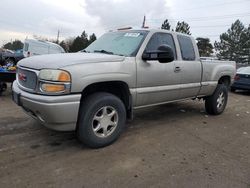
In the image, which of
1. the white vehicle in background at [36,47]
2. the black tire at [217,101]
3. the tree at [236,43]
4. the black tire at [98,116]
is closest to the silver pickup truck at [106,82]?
the black tire at [98,116]

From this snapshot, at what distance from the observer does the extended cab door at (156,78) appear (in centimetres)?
481

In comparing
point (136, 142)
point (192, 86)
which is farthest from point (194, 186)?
point (192, 86)

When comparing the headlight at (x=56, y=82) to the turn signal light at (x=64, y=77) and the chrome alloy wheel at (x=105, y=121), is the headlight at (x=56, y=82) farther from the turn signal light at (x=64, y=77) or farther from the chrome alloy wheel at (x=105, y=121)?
the chrome alloy wheel at (x=105, y=121)

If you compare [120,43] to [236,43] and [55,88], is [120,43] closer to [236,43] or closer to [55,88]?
[55,88]

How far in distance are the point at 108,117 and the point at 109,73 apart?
2.22 feet

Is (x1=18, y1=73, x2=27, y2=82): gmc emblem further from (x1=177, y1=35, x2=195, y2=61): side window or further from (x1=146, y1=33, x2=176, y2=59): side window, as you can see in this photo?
(x1=177, y1=35, x2=195, y2=61): side window

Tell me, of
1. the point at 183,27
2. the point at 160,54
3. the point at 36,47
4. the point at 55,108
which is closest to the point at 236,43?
the point at 183,27

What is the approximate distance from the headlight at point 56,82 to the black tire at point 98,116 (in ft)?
1.49

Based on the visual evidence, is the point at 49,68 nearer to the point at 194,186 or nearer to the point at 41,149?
the point at 41,149

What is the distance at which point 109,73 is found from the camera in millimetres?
4262

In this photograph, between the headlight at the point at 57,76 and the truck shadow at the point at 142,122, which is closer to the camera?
the headlight at the point at 57,76

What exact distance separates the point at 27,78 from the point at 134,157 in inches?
75.7

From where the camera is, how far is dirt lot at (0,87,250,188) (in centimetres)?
346

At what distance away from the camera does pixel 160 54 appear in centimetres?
467
